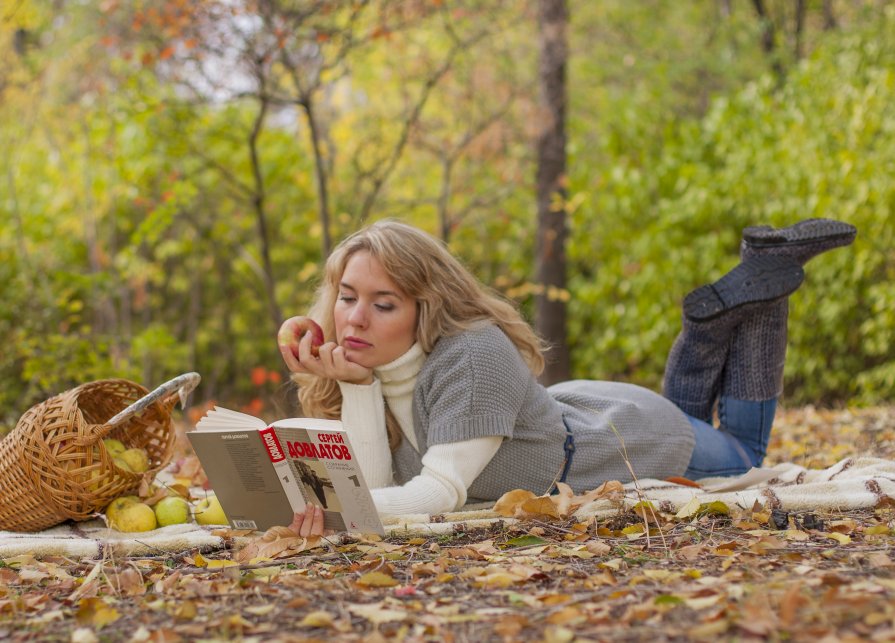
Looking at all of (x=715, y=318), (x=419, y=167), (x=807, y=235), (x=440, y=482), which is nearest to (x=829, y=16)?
(x=419, y=167)

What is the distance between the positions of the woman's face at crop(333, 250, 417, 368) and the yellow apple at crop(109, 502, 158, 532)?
83cm

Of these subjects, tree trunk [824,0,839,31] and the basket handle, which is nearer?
the basket handle

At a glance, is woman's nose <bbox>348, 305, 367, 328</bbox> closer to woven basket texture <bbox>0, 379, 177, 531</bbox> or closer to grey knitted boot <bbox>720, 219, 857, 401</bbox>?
woven basket texture <bbox>0, 379, 177, 531</bbox>

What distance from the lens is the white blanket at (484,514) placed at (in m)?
2.81

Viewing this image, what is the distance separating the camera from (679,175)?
28.3 feet

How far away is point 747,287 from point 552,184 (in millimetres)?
5289

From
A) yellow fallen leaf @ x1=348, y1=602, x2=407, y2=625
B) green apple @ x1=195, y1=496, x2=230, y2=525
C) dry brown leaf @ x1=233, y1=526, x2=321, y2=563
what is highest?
yellow fallen leaf @ x1=348, y1=602, x2=407, y2=625

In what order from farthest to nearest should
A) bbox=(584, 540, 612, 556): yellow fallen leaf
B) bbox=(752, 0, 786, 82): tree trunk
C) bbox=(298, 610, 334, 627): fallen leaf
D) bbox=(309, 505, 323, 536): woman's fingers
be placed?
bbox=(752, 0, 786, 82): tree trunk → bbox=(309, 505, 323, 536): woman's fingers → bbox=(584, 540, 612, 556): yellow fallen leaf → bbox=(298, 610, 334, 627): fallen leaf

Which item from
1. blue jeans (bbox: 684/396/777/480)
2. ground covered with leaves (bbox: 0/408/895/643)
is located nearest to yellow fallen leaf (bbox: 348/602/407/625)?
ground covered with leaves (bbox: 0/408/895/643)

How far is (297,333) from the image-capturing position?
10.5 feet

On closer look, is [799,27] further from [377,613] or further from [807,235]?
[377,613]

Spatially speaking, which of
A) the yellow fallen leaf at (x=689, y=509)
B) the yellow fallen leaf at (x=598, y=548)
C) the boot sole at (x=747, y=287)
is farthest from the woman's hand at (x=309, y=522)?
the boot sole at (x=747, y=287)

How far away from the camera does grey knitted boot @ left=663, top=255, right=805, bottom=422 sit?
140 inches

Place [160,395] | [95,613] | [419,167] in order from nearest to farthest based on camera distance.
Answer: [95,613] → [160,395] → [419,167]
